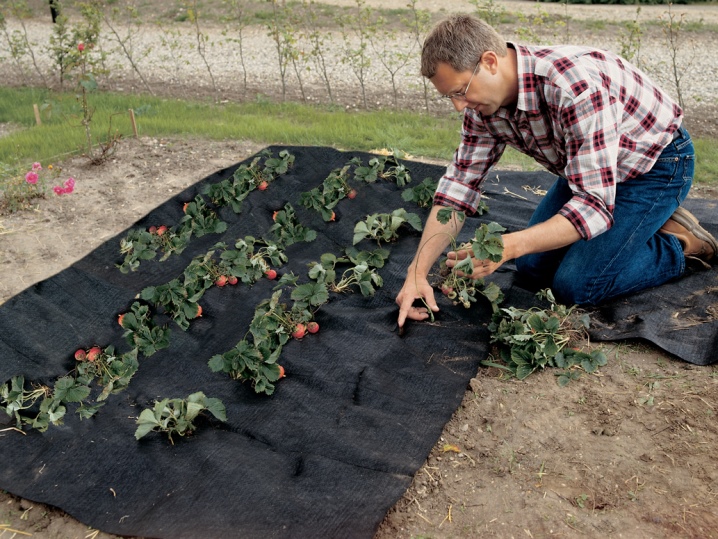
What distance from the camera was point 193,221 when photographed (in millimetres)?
4309

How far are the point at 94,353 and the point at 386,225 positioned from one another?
163cm

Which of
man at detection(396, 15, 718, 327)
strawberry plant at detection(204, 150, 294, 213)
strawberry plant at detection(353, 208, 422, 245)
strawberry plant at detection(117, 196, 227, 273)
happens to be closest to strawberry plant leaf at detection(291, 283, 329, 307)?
man at detection(396, 15, 718, 327)

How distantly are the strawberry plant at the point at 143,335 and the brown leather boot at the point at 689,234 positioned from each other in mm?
2379

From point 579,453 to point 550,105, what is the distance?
1.27 m

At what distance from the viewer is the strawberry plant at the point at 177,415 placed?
258 centimetres

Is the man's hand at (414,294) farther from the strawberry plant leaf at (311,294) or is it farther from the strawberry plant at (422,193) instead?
the strawberry plant at (422,193)

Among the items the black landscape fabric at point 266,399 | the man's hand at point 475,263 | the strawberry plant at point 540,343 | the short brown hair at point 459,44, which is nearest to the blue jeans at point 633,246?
the black landscape fabric at point 266,399

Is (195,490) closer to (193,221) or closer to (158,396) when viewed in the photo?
(158,396)

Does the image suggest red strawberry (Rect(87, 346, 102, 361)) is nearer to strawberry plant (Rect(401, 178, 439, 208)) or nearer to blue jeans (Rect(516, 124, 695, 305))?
strawberry plant (Rect(401, 178, 439, 208))

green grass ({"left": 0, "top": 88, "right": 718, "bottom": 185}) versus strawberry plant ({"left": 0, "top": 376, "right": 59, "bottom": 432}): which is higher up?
strawberry plant ({"left": 0, "top": 376, "right": 59, "bottom": 432})

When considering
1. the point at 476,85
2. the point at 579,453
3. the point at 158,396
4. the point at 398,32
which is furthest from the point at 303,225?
the point at 398,32

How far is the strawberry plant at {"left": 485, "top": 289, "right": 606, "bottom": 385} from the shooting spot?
2863 millimetres

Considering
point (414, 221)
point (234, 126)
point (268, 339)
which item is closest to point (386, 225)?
point (414, 221)

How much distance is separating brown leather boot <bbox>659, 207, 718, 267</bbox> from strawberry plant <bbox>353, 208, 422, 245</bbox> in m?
1.24
